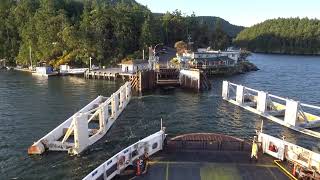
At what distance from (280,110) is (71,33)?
290 ft

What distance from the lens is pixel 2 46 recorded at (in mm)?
156375

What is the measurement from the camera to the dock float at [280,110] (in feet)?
164

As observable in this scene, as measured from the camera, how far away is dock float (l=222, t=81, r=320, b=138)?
4991cm

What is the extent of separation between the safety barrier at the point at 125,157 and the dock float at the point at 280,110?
25123 mm

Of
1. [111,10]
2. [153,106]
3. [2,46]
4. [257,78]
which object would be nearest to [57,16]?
[111,10]

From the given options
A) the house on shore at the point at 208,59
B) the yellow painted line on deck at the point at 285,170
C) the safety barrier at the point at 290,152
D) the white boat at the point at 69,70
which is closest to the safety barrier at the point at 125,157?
the safety barrier at the point at 290,152

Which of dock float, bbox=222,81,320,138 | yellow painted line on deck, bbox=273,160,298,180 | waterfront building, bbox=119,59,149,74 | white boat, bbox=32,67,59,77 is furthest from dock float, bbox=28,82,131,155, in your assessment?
white boat, bbox=32,67,59,77

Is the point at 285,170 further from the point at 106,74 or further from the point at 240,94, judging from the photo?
the point at 106,74

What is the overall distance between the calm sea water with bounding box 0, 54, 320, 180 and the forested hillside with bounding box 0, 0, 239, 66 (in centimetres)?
3160

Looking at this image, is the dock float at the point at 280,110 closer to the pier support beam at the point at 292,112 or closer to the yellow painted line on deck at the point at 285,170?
the pier support beam at the point at 292,112

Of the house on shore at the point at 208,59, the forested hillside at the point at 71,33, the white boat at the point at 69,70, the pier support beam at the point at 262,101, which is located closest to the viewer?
the pier support beam at the point at 262,101

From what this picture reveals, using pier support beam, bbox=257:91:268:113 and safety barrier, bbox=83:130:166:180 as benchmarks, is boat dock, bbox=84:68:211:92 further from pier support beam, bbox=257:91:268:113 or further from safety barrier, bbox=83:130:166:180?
safety barrier, bbox=83:130:166:180

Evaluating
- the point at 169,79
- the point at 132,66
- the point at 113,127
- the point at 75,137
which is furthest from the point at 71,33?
the point at 75,137

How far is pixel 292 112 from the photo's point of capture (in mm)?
50469
